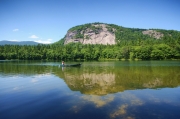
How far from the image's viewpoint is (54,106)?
1538 centimetres

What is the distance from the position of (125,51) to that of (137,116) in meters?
122

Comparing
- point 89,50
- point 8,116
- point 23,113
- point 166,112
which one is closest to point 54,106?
point 23,113

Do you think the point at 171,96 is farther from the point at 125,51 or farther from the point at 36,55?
the point at 36,55

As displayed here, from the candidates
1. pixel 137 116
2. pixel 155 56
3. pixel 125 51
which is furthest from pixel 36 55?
pixel 137 116

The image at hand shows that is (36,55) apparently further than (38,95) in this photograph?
Yes

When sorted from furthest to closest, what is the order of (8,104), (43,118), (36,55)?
(36,55) → (8,104) → (43,118)

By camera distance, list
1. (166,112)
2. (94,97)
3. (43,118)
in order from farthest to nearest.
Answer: (94,97)
(166,112)
(43,118)

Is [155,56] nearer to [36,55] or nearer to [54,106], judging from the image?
[36,55]

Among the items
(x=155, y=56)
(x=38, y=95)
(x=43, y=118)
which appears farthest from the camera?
(x=155, y=56)

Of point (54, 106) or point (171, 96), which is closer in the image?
point (54, 106)

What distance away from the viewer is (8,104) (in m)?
16.3

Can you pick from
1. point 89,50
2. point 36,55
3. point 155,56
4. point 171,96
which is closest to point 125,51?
point 155,56

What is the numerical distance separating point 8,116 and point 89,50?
14867 centimetres

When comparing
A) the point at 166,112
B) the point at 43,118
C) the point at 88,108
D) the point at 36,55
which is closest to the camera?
the point at 43,118
